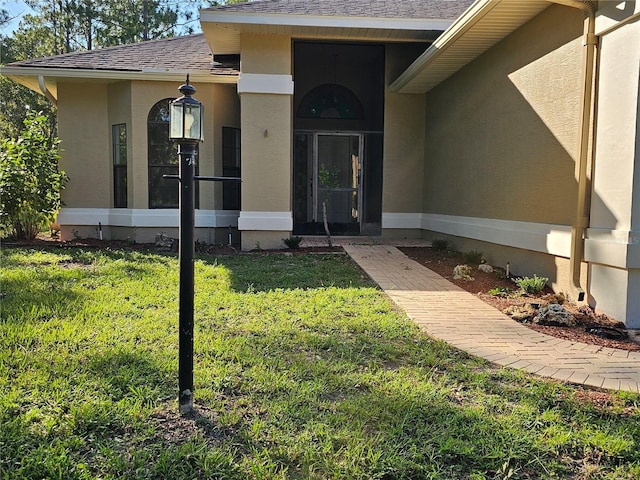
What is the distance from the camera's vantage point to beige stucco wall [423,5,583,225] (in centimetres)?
542

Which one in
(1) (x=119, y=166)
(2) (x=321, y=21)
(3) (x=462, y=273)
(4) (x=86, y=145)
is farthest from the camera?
(4) (x=86, y=145)

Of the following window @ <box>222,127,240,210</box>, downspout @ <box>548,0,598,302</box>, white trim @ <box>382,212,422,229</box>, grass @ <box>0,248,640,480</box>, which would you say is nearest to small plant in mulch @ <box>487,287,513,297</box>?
A: downspout @ <box>548,0,598,302</box>

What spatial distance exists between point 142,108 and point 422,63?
5.51 metres

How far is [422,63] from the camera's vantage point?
818cm

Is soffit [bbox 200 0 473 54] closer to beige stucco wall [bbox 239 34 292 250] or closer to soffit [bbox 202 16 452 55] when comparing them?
soffit [bbox 202 16 452 55]

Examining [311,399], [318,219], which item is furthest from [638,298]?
[318,219]

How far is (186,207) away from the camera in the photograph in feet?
8.74

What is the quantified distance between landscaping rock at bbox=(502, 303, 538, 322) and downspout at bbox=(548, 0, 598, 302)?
21.8 inches

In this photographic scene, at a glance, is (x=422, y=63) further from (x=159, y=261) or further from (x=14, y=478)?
(x=14, y=478)

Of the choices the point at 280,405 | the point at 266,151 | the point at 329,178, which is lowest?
the point at 280,405

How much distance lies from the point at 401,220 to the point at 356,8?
431cm

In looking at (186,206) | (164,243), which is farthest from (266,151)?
(186,206)

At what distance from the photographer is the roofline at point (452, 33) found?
593cm

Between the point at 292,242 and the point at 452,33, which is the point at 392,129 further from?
the point at 452,33
